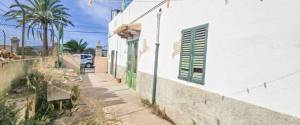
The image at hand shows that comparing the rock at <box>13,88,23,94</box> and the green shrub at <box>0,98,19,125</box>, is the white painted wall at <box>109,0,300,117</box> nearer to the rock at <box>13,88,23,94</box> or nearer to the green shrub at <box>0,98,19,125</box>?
the green shrub at <box>0,98,19,125</box>

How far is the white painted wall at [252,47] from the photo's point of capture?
3426 millimetres

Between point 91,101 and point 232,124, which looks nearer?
point 232,124

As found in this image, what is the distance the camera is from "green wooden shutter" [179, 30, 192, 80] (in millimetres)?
6379

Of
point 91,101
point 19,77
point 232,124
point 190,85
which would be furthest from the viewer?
point 19,77

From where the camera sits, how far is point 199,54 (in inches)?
232

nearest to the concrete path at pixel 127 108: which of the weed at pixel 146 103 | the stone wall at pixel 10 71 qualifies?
the weed at pixel 146 103

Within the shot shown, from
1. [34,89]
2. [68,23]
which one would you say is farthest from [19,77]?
[68,23]

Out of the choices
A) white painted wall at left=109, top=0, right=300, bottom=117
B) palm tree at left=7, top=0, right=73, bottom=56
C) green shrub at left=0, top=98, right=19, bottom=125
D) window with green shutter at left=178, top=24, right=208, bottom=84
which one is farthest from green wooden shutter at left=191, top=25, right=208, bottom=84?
palm tree at left=7, top=0, right=73, bottom=56

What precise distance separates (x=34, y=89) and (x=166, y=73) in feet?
14.8

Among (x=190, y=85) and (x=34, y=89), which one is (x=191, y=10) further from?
(x=34, y=89)

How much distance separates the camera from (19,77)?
405 inches

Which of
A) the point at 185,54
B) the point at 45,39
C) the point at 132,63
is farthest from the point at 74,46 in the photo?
the point at 185,54

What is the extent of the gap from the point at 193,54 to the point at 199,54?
0.26 m

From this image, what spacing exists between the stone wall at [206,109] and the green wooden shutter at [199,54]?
0.28m
